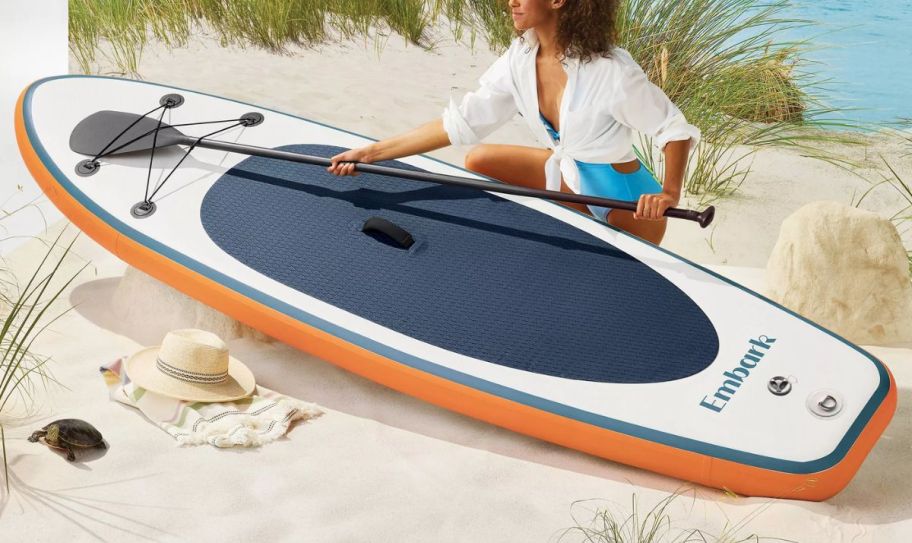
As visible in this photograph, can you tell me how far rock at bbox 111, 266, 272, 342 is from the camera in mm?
3193

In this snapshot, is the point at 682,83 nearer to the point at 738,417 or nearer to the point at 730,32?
the point at 730,32

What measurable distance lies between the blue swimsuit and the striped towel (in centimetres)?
99

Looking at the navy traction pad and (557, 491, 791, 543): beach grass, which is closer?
(557, 491, 791, 543): beach grass

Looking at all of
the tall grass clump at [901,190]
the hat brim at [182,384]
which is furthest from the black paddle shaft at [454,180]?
the tall grass clump at [901,190]

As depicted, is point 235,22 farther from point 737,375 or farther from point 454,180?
point 737,375

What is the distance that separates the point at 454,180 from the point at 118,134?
42.2 inches

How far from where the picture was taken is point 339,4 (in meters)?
5.69

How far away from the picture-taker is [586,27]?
2.85 meters

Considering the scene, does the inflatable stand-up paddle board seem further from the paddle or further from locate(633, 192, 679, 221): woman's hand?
locate(633, 192, 679, 221): woman's hand

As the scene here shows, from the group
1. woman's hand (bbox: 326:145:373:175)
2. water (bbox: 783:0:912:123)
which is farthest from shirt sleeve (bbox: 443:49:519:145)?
water (bbox: 783:0:912:123)

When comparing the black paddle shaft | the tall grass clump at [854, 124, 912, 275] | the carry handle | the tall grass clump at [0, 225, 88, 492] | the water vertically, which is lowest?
the tall grass clump at [854, 124, 912, 275]

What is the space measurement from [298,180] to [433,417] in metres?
0.87

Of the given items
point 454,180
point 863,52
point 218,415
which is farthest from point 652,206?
point 863,52

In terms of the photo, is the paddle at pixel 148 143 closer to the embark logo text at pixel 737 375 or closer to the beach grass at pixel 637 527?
the embark logo text at pixel 737 375
